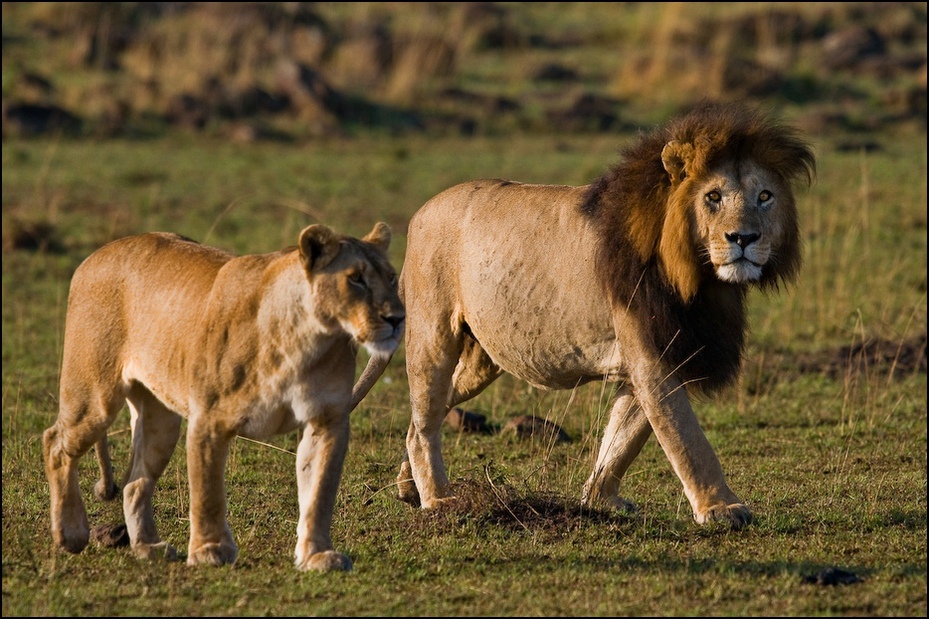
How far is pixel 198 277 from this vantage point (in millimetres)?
5145

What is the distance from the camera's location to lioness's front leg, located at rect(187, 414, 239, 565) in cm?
482

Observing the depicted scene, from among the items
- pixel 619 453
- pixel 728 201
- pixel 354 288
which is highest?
pixel 728 201

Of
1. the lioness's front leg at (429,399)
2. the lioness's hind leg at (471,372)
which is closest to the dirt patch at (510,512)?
the lioness's front leg at (429,399)

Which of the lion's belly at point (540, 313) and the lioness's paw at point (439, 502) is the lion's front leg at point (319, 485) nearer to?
the lioness's paw at point (439, 502)

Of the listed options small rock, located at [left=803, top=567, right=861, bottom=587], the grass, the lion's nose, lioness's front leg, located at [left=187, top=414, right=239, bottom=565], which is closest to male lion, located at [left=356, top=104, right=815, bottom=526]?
the lion's nose

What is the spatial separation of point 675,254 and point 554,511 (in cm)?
113

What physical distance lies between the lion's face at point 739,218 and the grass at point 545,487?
1.72ft

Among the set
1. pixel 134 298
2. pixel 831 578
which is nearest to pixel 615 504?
pixel 831 578

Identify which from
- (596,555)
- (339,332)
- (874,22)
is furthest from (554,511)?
(874,22)

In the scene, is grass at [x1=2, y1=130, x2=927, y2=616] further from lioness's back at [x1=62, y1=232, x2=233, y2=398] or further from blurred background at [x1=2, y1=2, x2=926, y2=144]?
blurred background at [x1=2, y1=2, x2=926, y2=144]

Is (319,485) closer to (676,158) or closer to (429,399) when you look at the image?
(429,399)

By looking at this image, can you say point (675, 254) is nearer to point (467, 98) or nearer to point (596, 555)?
point (596, 555)

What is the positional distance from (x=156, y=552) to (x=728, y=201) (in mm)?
2512

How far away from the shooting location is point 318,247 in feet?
15.1
